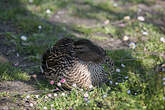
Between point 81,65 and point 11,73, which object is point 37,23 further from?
point 81,65

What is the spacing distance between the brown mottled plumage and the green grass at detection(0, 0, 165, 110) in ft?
0.72

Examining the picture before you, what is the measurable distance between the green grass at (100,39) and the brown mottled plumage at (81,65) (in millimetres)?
219

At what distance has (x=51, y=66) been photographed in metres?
4.16

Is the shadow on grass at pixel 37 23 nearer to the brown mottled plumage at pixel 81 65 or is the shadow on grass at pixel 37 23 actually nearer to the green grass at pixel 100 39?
the green grass at pixel 100 39

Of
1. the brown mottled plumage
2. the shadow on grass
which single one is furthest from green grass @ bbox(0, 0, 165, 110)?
the brown mottled plumage

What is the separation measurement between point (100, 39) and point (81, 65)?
2167mm

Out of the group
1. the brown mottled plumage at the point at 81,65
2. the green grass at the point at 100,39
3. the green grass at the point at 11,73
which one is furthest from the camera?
the green grass at the point at 11,73

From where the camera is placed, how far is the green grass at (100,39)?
10.00ft

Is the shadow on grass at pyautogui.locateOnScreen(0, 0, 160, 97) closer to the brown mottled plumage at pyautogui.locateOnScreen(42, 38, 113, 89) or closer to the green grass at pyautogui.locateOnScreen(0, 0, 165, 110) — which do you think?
the green grass at pyautogui.locateOnScreen(0, 0, 165, 110)

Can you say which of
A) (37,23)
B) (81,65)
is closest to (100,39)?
(37,23)

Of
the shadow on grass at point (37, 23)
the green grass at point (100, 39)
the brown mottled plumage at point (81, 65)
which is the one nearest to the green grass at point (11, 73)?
the green grass at point (100, 39)

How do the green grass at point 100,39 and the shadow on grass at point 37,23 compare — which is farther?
the shadow on grass at point 37,23

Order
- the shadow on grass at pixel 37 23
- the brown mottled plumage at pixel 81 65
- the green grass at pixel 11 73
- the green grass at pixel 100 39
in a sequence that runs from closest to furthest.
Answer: the green grass at pixel 100 39, the brown mottled plumage at pixel 81 65, the green grass at pixel 11 73, the shadow on grass at pixel 37 23

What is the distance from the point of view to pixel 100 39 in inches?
230
